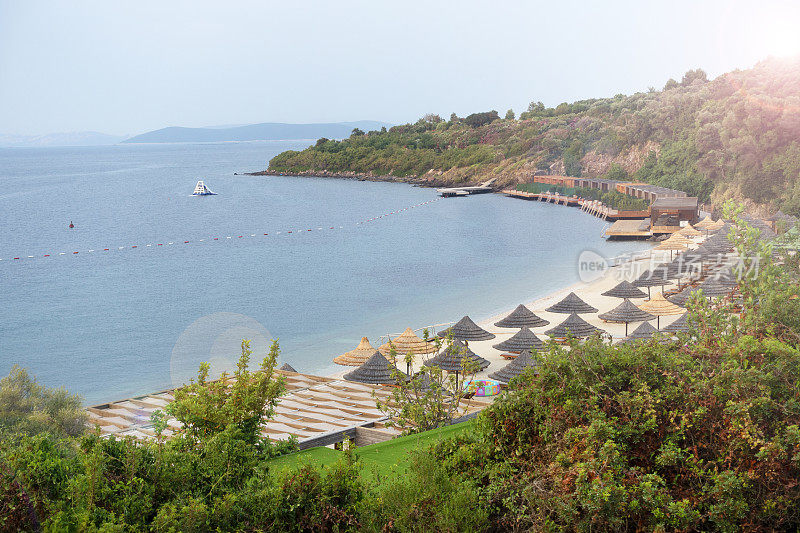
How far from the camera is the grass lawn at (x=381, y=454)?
28.3 feet

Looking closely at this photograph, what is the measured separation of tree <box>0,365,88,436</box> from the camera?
1337cm

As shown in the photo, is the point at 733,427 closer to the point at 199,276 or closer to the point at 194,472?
the point at 194,472

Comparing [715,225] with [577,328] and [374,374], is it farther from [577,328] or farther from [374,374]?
[374,374]

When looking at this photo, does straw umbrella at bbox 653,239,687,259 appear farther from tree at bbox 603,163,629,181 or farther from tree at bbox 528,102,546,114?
tree at bbox 528,102,546,114

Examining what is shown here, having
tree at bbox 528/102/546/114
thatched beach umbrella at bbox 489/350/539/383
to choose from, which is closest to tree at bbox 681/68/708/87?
tree at bbox 528/102/546/114

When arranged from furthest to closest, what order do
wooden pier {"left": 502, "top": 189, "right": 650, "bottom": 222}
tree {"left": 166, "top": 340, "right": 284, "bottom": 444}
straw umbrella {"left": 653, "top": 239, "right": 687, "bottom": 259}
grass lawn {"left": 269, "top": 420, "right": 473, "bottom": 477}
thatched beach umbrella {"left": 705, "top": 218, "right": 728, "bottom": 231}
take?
wooden pier {"left": 502, "top": 189, "right": 650, "bottom": 222}, thatched beach umbrella {"left": 705, "top": 218, "right": 728, "bottom": 231}, straw umbrella {"left": 653, "top": 239, "right": 687, "bottom": 259}, grass lawn {"left": 269, "top": 420, "right": 473, "bottom": 477}, tree {"left": 166, "top": 340, "right": 284, "bottom": 444}

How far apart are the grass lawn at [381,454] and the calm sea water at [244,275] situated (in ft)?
57.5

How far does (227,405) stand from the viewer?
799 cm

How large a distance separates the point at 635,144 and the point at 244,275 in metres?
55.0

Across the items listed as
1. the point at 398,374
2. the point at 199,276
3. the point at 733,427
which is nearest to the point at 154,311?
the point at 199,276

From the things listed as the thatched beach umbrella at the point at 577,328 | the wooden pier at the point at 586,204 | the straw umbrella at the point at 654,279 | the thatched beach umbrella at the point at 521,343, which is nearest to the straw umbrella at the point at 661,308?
the thatched beach umbrella at the point at 577,328

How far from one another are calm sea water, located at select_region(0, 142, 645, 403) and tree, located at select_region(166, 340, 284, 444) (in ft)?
Answer: 62.0

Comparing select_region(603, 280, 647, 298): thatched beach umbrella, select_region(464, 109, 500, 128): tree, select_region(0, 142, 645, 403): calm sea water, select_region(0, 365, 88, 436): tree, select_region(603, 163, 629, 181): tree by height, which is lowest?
select_region(0, 142, 645, 403): calm sea water

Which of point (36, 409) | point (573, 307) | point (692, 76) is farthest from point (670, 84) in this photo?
point (36, 409)
